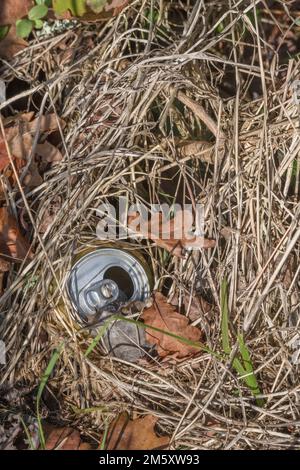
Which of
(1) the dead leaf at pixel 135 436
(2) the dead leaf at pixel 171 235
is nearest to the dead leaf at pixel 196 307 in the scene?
(2) the dead leaf at pixel 171 235

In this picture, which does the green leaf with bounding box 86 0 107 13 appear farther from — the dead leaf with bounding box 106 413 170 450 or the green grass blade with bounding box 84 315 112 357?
the dead leaf with bounding box 106 413 170 450

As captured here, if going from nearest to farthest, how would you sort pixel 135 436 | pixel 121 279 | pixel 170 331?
pixel 135 436 → pixel 170 331 → pixel 121 279

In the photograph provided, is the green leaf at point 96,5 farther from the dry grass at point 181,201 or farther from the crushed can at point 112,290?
the crushed can at point 112,290

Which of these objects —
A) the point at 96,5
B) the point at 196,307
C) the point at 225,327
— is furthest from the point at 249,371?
the point at 96,5

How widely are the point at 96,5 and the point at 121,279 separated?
2.67 feet

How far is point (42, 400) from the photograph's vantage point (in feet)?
6.71

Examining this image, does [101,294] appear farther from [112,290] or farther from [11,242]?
[11,242]

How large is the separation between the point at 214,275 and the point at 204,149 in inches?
14.4

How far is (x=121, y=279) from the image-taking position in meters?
2.17

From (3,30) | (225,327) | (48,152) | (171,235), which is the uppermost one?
(3,30)

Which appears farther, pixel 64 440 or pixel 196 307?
pixel 196 307

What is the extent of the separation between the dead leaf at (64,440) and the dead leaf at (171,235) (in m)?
0.57

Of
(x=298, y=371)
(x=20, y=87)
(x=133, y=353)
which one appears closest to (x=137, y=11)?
(x=20, y=87)

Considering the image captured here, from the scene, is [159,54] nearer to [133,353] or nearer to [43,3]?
[43,3]
